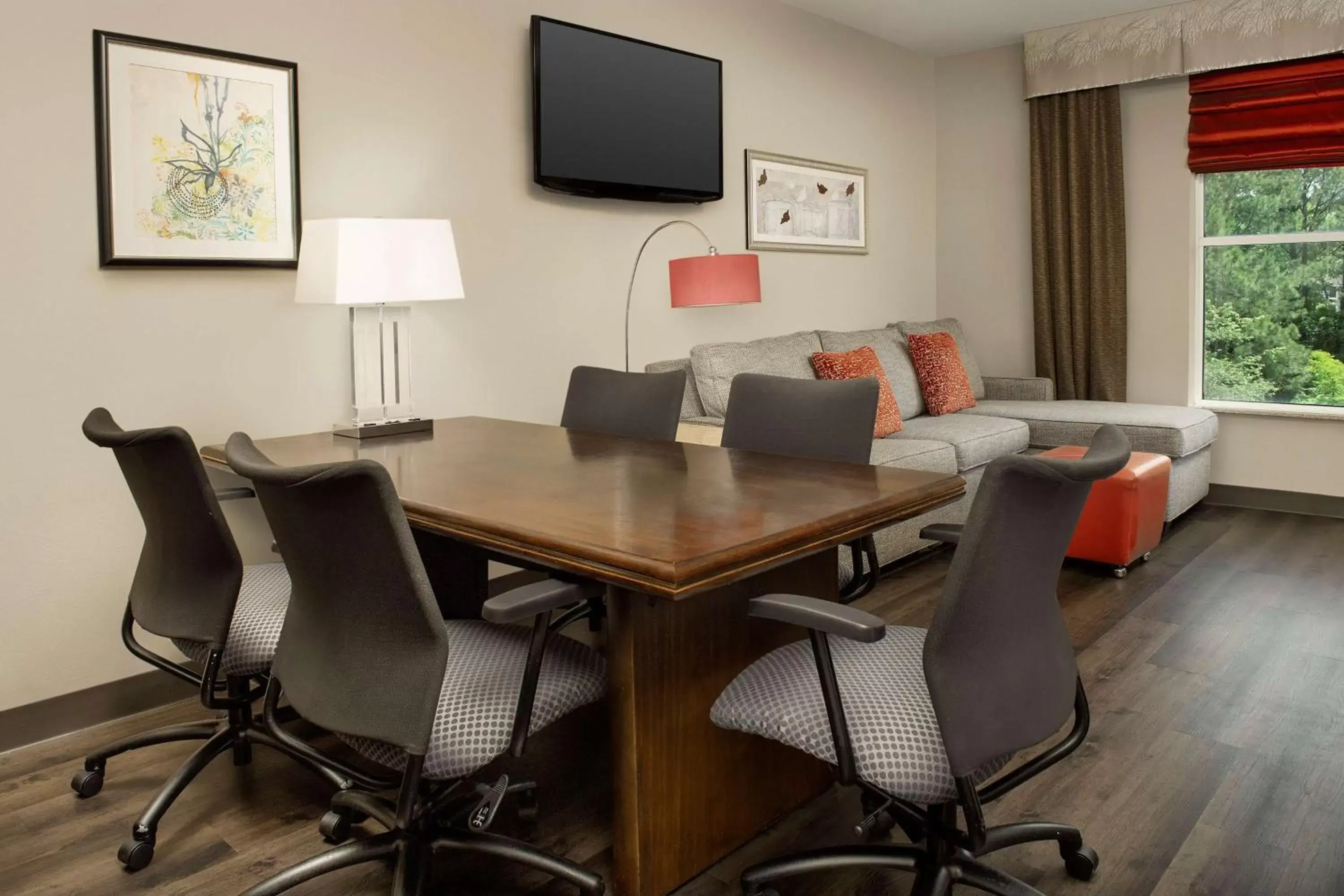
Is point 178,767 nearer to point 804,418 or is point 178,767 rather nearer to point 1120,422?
point 804,418

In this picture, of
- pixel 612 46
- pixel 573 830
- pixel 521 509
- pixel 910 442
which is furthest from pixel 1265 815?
pixel 612 46

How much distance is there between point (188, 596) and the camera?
6.66ft

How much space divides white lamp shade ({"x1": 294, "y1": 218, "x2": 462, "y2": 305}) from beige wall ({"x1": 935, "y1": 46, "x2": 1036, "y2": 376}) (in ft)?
13.0

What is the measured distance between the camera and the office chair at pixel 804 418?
2531mm

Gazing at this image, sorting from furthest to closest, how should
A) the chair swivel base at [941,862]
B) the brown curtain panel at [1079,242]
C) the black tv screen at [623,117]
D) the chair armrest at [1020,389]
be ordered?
1. the chair armrest at [1020,389]
2. the brown curtain panel at [1079,242]
3. the black tv screen at [623,117]
4. the chair swivel base at [941,862]

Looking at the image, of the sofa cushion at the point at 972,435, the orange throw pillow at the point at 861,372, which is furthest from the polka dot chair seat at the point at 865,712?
the orange throw pillow at the point at 861,372

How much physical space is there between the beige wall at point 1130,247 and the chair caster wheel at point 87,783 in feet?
16.5

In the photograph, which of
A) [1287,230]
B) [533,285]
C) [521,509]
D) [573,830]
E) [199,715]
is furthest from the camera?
[1287,230]

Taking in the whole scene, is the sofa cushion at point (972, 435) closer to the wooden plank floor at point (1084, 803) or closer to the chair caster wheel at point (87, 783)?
the wooden plank floor at point (1084, 803)

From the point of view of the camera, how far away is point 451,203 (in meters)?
3.44

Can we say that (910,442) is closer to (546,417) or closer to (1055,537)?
(546,417)

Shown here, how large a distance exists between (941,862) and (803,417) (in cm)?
121

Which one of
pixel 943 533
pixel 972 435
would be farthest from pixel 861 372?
pixel 943 533

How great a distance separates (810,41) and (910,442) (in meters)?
2.22
